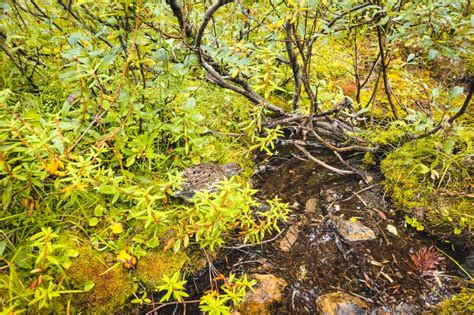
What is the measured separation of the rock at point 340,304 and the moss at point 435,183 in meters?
0.95

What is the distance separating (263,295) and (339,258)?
0.68m

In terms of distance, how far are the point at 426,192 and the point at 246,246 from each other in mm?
1625

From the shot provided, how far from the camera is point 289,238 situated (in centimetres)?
243

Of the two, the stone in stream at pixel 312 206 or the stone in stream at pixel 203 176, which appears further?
the stone in stream at pixel 312 206

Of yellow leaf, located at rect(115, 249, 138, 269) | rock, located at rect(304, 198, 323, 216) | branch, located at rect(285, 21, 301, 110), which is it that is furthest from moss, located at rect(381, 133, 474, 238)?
yellow leaf, located at rect(115, 249, 138, 269)

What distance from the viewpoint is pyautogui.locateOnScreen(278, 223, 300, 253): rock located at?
237cm

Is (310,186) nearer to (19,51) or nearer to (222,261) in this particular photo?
(222,261)

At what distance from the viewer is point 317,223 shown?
2.54m

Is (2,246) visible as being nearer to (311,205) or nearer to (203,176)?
(203,176)

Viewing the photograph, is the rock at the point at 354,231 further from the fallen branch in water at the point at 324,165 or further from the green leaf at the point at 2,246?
the green leaf at the point at 2,246

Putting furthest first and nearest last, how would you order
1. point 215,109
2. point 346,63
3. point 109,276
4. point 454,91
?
point 346,63, point 215,109, point 454,91, point 109,276

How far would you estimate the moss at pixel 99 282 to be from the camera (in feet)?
6.19

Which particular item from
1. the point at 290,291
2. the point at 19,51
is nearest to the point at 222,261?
the point at 290,291

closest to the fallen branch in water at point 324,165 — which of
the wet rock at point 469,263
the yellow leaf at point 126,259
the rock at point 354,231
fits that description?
the rock at point 354,231
